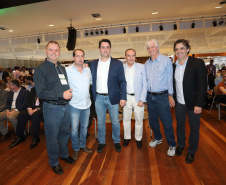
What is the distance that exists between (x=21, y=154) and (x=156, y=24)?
800 cm

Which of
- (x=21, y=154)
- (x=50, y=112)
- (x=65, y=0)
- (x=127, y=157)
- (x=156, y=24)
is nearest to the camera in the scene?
(x=50, y=112)

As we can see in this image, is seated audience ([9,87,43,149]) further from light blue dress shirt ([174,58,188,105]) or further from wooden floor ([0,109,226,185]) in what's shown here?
light blue dress shirt ([174,58,188,105])

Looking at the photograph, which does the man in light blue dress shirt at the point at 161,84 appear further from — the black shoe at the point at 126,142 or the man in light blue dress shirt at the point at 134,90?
the black shoe at the point at 126,142

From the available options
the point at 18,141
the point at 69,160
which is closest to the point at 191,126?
the point at 69,160

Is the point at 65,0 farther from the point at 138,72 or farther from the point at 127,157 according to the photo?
the point at 127,157

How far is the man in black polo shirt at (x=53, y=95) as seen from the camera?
193 centimetres

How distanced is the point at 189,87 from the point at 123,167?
154cm

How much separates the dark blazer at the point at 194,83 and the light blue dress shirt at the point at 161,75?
0.26 meters

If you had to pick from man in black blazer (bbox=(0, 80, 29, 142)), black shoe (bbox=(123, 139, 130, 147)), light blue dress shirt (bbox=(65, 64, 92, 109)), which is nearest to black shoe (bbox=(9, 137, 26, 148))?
man in black blazer (bbox=(0, 80, 29, 142))

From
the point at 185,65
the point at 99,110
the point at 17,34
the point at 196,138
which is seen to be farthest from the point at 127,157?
the point at 17,34

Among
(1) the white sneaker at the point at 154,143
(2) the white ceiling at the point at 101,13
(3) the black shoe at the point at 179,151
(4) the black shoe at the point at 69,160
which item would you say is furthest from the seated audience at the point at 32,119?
(2) the white ceiling at the point at 101,13

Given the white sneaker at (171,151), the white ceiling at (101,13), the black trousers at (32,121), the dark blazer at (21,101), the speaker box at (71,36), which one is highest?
the white ceiling at (101,13)

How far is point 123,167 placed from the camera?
2258 mm

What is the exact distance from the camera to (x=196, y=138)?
226cm
